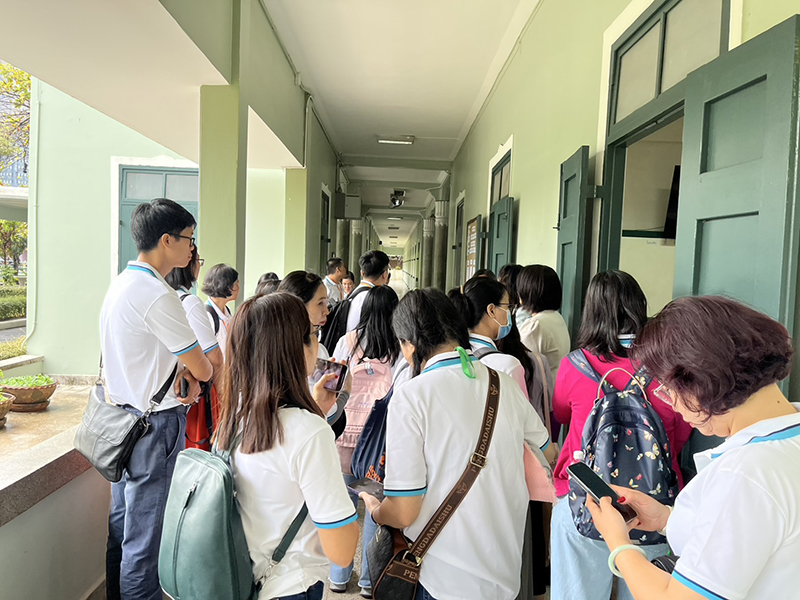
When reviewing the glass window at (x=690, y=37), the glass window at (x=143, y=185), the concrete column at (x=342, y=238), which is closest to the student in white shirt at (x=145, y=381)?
the glass window at (x=690, y=37)

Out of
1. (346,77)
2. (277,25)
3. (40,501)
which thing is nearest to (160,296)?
(40,501)

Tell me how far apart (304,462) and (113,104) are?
4521mm

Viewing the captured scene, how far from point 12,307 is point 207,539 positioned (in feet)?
44.1

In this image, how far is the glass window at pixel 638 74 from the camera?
2.48 meters

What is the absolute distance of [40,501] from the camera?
170 cm

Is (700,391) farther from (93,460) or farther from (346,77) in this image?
(346,77)

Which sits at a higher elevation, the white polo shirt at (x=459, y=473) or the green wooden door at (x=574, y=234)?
the green wooden door at (x=574, y=234)

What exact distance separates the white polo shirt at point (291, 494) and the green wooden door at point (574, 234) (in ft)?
7.49

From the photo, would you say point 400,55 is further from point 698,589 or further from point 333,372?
point 698,589

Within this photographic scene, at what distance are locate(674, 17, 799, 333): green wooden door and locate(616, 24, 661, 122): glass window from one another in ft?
2.24

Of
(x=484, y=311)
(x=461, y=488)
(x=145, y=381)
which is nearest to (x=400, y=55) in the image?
(x=484, y=311)

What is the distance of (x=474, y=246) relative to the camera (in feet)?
23.6

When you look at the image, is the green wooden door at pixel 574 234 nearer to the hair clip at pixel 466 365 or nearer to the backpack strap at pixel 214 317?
the hair clip at pixel 466 365

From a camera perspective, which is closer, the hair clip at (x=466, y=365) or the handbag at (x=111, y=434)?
the hair clip at (x=466, y=365)
